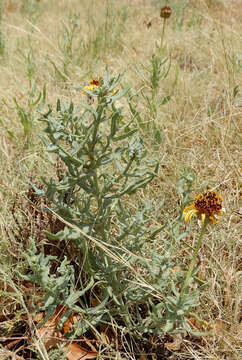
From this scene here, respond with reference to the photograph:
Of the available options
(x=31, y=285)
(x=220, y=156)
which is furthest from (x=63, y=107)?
(x=220, y=156)

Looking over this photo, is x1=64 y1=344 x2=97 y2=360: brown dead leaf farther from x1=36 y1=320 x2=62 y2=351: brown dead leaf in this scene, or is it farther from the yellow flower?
the yellow flower

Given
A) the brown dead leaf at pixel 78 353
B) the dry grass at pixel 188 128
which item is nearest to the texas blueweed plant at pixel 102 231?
the brown dead leaf at pixel 78 353

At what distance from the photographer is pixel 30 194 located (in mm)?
1354

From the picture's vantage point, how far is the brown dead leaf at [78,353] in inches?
44.3

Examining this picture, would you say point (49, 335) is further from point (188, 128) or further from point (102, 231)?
point (188, 128)

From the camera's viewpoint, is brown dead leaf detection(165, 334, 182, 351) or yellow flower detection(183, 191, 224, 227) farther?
brown dead leaf detection(165, 334, 182, 351)

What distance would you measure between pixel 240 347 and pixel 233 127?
1.08 m

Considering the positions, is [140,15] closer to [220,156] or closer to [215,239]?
[220,156]

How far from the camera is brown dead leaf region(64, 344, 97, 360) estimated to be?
1.12 meters

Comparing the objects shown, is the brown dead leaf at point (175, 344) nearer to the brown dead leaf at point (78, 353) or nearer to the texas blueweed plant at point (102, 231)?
the texas blueweed plant at point (102, 231)

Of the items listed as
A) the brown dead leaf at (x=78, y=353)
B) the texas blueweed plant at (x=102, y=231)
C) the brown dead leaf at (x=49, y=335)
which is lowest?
the brown dead leaf at (x=78, y=353)

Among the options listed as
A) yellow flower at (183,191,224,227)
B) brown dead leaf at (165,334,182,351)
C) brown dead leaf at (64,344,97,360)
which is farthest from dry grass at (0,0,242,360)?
brown dead leaf at (64,344,97,360)

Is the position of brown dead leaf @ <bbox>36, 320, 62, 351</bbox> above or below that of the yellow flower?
below

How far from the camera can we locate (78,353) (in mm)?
1133
